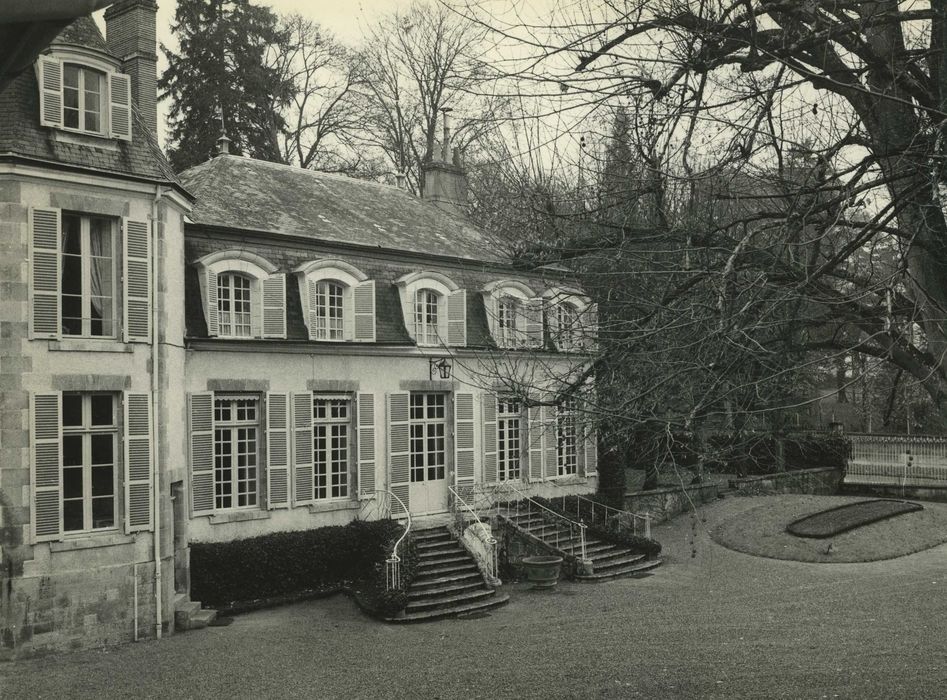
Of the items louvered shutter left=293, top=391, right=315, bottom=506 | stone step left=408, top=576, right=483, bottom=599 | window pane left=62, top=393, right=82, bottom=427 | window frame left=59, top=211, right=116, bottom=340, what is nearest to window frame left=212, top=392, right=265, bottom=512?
louvered shutter left=293, top=391, right=315, bottom=506

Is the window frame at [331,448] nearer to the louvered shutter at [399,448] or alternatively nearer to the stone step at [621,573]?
→ the louvered shutter at [399,448]

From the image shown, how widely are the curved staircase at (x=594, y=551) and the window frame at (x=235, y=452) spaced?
5756 mm

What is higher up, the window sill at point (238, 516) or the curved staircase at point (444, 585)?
the window sill at point (238, 516)

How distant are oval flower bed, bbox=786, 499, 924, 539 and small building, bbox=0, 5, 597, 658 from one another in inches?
206

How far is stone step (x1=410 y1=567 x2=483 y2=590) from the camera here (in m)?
15.9

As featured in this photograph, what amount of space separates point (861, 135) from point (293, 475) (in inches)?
504

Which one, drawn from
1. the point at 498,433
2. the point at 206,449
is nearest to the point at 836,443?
the point at 498,433

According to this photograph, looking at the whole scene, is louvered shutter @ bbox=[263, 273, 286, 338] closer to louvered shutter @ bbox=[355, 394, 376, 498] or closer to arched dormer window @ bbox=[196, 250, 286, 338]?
arched dormer window @ bbox=[196, 250, 286, 338]

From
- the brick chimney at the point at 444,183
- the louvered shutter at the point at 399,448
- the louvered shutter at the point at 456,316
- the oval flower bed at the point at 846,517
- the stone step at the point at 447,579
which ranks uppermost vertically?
the brick chimney at the point at 444,183

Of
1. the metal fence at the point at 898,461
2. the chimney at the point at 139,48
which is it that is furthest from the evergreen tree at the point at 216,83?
the metal fence at the point at 898,461

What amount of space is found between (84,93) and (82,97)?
9 cm

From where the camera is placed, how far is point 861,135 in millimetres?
6277

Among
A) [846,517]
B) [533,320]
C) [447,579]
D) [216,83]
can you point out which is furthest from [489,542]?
[216,83]

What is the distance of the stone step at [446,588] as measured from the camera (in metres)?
15.6
